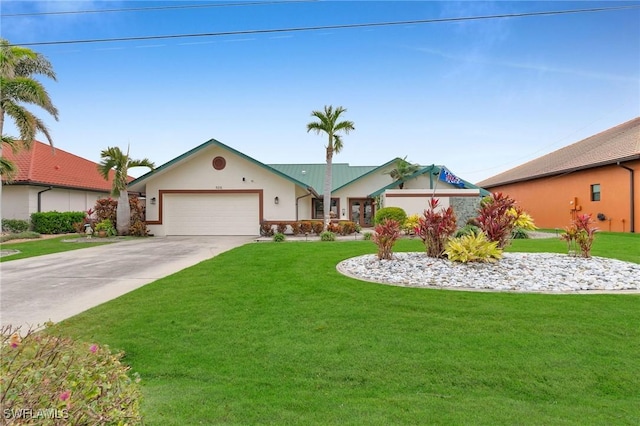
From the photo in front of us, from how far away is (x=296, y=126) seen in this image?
20.4 meters

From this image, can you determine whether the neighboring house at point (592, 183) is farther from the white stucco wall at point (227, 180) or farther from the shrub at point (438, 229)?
the white stucco wall at point (227, 180)

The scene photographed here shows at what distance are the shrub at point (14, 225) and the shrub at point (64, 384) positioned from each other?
2301 cm

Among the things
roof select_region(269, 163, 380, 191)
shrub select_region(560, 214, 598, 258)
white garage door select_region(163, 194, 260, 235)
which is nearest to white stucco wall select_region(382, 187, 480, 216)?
roof select_region(269, 163, 380, 191)

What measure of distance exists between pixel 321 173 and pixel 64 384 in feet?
93.2

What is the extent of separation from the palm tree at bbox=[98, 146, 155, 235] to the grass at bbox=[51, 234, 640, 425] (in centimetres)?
1336

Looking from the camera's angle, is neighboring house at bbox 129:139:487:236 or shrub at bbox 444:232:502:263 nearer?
shrub at bbox 444:232:502:263

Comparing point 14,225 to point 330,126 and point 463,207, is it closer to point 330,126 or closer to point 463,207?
point 330,126

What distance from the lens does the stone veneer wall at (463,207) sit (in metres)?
19.8

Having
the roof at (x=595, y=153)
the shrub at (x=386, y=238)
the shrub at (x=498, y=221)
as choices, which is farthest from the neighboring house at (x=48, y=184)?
the roof at (x=595, y=153)

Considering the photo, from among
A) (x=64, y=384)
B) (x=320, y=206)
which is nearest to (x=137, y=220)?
(x=320, y=206)

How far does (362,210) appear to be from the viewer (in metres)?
26.7

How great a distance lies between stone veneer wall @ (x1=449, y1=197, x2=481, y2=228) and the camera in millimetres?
19812

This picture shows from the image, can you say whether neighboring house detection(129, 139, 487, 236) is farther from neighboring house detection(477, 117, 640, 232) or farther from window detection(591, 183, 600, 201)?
window detection(591, 183, 600, 201)

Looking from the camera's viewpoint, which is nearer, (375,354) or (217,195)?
(375,354)
